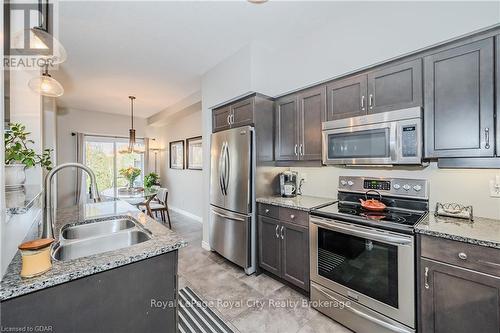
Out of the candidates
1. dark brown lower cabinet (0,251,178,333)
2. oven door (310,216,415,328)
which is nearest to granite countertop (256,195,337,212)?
oven door (310,216,415,328)

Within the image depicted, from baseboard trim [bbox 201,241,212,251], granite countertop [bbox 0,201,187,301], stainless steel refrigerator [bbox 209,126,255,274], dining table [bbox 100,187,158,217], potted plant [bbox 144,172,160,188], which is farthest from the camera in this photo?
potted plant [bbox 144,172,160,188]

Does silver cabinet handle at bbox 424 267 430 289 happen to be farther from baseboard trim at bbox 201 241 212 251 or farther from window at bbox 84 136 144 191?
window at bbox 84 136 144 191

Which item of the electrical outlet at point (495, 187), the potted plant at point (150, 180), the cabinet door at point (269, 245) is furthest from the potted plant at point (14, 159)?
the potted plant at point (150, 180)

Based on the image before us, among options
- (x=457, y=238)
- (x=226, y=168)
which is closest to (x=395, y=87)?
(x=457, y=238)

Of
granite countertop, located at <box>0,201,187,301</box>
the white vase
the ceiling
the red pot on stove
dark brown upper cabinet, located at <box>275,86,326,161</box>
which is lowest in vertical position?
granite countertop, located at <box>0,201,187,301</box>

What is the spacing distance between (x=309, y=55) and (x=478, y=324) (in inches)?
102

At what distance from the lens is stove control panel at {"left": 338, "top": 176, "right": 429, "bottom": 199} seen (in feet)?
6.20

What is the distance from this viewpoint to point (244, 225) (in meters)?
2.60

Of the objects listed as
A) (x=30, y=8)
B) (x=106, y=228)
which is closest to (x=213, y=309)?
(x=106, y=228)

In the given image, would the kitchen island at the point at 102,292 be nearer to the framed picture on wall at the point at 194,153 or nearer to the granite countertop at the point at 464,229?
the granite countertop at the point at 464,229

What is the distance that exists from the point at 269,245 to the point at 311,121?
148cm

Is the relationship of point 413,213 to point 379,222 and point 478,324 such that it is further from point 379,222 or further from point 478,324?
point 478,324

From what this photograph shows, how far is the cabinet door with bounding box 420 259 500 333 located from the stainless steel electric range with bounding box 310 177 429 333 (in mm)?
83

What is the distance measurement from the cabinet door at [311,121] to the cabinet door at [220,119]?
3.42 feet
